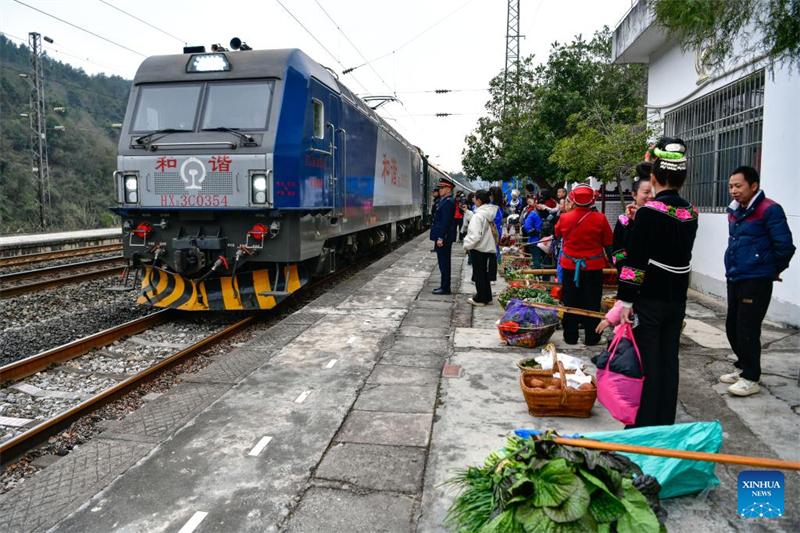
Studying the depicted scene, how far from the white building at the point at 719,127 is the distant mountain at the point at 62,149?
23913 millimetres

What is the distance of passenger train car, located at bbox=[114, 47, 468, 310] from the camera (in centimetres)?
688

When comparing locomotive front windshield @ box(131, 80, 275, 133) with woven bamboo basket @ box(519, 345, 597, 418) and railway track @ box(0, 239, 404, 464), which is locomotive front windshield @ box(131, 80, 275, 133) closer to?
railway track @ box(0, 239, 404, 464)

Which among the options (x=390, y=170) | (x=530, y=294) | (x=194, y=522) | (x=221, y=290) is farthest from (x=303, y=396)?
(x=390, y=170)

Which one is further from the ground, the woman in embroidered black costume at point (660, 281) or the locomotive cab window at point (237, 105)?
the locomotive cab window at point (237, 105)

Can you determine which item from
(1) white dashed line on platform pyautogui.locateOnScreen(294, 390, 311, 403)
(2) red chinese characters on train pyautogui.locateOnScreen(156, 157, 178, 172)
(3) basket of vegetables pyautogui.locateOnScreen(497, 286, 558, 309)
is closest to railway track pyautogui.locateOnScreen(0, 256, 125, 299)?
(2) red chinese characters on train pyautogui.locateOnScreen(156, 157, 178, 172)

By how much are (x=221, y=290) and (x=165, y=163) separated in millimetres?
1637

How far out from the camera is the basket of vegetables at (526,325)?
18.2 ft

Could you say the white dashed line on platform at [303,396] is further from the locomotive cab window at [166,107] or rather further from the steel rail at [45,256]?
the steel rail at [45,256]

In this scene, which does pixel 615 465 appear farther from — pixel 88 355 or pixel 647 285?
pixel 88 355

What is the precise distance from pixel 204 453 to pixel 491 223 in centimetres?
521

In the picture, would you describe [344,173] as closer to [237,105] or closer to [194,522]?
[237,105]

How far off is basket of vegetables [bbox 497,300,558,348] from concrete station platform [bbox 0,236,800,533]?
184mm

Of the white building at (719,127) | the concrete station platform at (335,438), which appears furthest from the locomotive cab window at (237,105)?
the white building at (719,127)

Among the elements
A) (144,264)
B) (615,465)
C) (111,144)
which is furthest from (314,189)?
(111,144)
